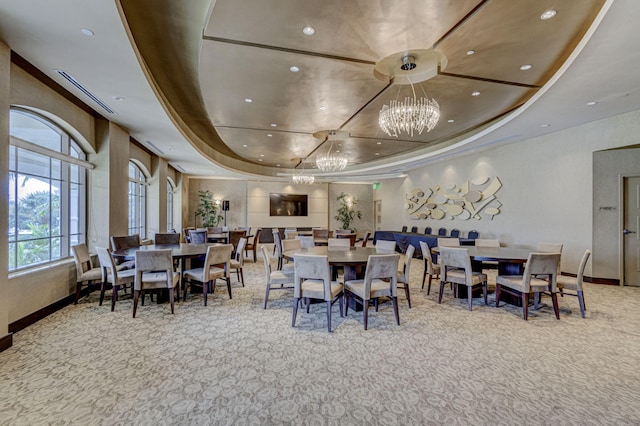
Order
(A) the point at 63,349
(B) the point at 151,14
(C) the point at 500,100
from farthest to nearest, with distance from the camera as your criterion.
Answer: (C) the point at 500,100, (B) the point at 151,14, (A) the point at 63,349

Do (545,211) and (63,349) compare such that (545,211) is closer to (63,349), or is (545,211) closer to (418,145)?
(418,145)

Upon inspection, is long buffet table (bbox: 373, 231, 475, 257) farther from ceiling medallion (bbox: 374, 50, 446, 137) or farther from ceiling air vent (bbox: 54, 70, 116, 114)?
ceiling air vent (bbox: 54, 70, 116, 114)

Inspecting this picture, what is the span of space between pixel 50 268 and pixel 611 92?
884 centimetres

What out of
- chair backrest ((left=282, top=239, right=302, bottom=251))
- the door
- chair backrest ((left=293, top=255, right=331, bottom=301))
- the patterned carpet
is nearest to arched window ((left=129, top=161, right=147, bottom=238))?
the patterned carpet

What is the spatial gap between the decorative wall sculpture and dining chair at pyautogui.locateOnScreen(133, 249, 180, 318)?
8218 millimetres

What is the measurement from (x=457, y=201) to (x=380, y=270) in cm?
715

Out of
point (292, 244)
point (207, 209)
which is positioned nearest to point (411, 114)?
point (292, 244)

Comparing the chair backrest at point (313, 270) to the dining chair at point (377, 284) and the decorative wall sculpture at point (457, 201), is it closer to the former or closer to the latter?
the dining chair at point (377, 284)

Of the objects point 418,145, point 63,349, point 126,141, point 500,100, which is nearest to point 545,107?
point 500,100

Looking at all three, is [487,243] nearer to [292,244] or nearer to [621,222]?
[621,222]

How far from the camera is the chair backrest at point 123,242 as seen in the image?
17.8 ft

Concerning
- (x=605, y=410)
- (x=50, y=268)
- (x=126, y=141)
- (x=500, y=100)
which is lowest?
(x=605, y=410)

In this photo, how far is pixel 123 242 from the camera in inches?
225

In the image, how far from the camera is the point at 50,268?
441cm
